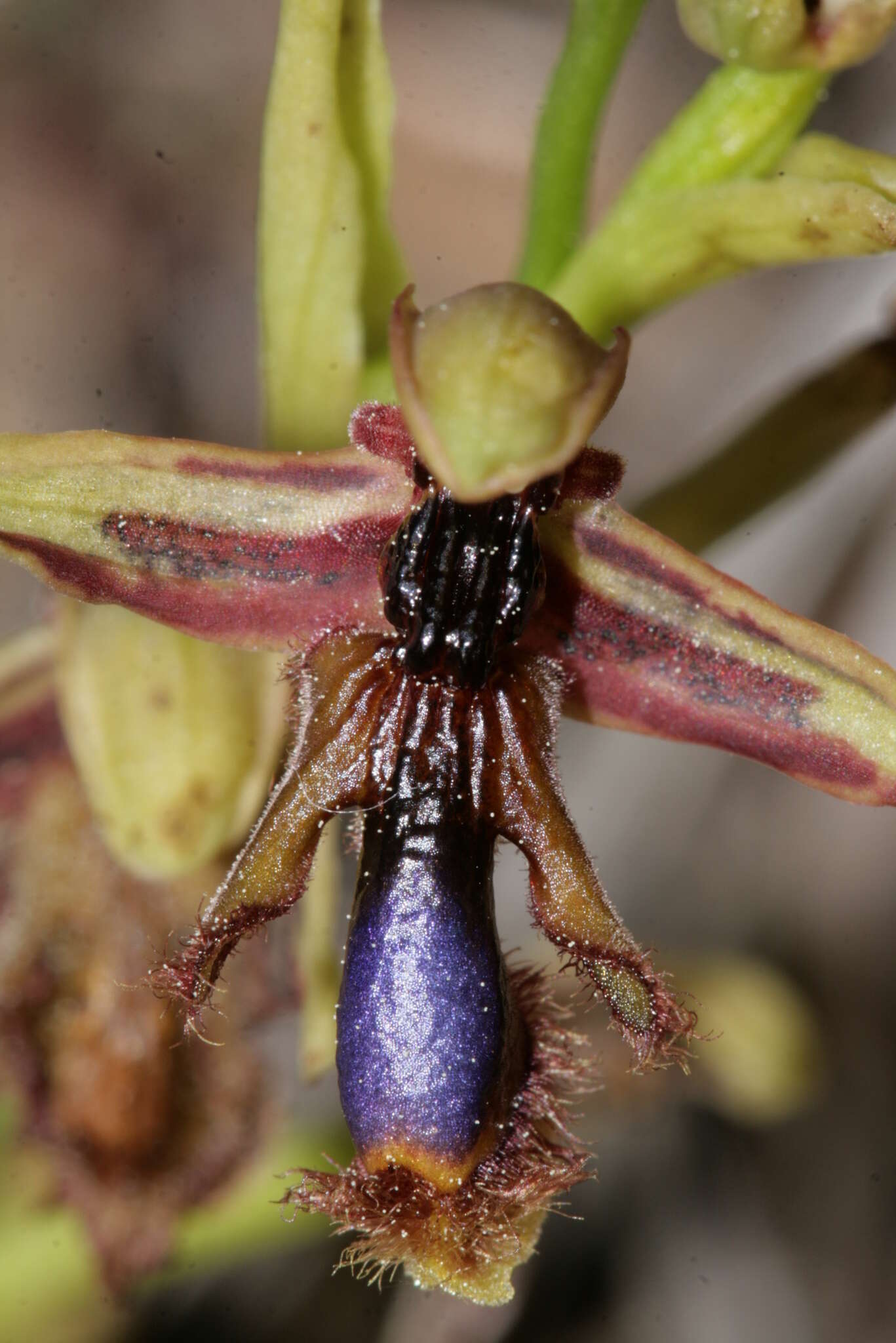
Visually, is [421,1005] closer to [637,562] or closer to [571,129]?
[637,562]

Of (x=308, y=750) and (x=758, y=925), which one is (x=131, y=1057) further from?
(x=758, y=925)

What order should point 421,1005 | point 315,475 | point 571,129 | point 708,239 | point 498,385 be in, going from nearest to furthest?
1. point 498,385
2. point 421,1005
3. point 315,475
4. point 708,239
5. point 571,129

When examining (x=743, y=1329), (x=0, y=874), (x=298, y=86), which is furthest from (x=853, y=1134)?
(x=298, y=86)

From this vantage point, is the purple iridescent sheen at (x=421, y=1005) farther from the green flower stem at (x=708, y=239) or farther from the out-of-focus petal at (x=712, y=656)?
the green flower stem at (x=708, y=239)

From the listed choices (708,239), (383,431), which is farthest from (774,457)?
(383,431)

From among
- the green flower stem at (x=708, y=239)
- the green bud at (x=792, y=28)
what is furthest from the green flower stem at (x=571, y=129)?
the green bud at (x=792, y=28)

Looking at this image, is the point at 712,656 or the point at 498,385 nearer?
the point at 498,385
